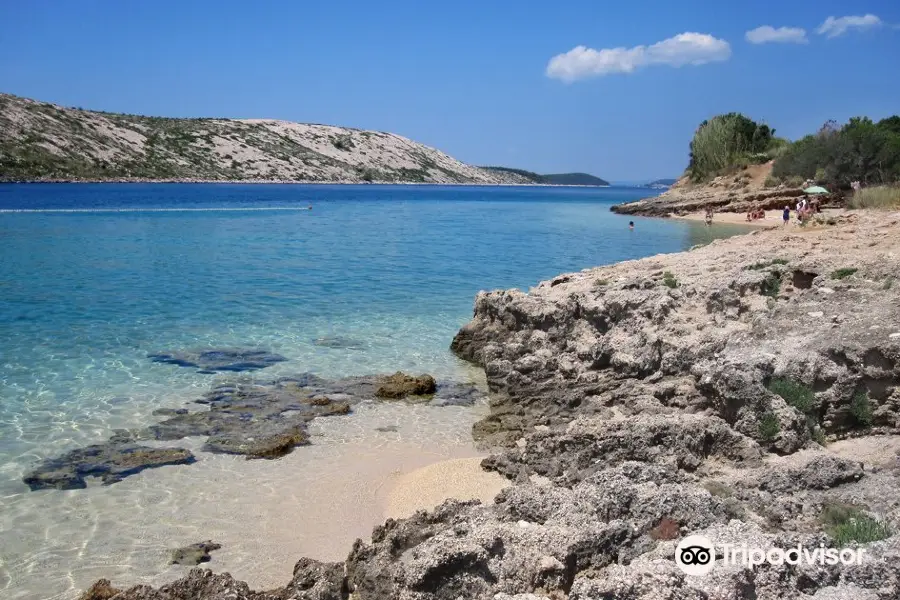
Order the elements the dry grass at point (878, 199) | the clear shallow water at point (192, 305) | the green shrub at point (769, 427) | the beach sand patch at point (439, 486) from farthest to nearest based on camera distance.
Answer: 1. the dry grass at point (878, 199)
2. the clear shallow water at point (192, 305)
3. the beach sand patch at point (439, 486)
4. the green shrub at point (769, 427)

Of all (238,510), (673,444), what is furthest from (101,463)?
(673,444)

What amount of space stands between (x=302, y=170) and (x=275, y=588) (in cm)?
12647

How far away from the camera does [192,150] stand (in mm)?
111562

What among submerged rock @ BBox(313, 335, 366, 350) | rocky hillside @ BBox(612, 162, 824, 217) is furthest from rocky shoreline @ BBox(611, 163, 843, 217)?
submerged rock @ BBox(313, 335, 366, 350)

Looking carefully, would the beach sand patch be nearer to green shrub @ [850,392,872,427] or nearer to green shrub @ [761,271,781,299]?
green shrub @ [850,392,872,427]

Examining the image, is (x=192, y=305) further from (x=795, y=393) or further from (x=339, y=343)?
(x=795, y=393)

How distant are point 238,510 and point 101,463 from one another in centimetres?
219

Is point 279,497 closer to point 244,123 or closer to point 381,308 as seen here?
point 381,308

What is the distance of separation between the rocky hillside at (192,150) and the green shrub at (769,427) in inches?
3474

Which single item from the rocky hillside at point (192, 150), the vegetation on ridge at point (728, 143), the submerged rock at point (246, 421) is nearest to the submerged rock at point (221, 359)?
the submerged rock at point (246, 421)

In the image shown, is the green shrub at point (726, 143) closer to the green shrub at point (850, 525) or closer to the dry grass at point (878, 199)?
the dry grass at point (878, 199)

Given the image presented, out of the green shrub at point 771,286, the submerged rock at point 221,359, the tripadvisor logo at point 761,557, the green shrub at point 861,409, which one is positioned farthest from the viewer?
the submerged rock at point 221,359

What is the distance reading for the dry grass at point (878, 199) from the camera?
21.5 m

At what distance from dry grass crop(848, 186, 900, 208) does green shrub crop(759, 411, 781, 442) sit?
17.4m
